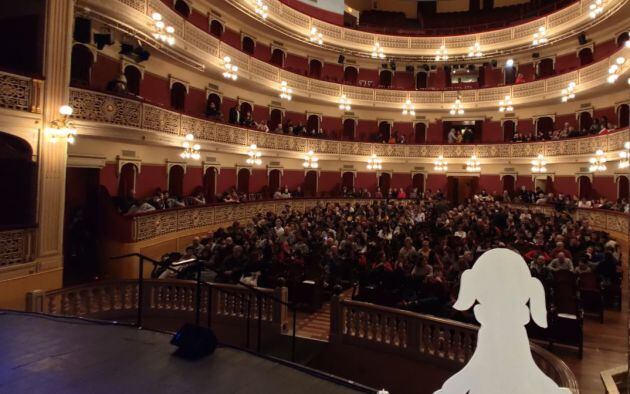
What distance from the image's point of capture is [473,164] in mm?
26875

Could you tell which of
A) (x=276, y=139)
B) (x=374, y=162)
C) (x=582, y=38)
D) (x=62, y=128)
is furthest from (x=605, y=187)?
(x=62, y=128)

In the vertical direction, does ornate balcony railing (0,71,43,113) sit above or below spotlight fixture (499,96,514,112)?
below

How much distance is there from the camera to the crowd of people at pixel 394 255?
26.9 feet

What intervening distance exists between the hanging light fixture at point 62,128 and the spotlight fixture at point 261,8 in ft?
48.7

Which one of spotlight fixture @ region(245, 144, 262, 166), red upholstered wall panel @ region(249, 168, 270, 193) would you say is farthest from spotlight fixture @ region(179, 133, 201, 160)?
red upholstered wall panel @ region(249, 168, 270, 193)

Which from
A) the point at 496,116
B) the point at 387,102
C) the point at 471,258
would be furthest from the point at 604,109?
the point at 471,258

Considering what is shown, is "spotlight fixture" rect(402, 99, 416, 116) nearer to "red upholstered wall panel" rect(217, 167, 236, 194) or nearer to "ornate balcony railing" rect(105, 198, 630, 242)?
"ornate balcony railing" rect(105, 198, 630, 242)

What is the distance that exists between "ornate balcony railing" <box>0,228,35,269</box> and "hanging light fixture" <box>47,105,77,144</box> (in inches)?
85.7

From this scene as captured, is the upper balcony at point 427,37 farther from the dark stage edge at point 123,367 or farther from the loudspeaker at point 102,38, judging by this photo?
the dark stage edge at point 123,367

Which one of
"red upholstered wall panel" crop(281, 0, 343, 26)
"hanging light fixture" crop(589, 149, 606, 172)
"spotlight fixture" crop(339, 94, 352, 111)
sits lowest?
"hanging light fixture" crop(589, 149, 606, 172)

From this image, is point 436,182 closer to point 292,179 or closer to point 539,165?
point 539,165

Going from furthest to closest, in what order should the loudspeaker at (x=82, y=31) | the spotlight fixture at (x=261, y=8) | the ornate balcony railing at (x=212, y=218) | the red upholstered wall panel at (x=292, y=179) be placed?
the red upholstered wall panel at (x=292, y=179) < the spotlight fixture at (x=261, y=8) < the ornate balcony railing at (x=212, y=218) < the loudspeaker at (x=82, y=31)

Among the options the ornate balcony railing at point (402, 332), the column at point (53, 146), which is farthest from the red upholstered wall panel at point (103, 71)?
the ornate balcony railing at point (402, 332)

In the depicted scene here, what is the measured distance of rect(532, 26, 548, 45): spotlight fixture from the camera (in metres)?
24.4
